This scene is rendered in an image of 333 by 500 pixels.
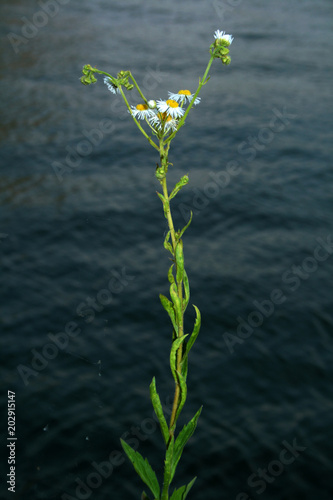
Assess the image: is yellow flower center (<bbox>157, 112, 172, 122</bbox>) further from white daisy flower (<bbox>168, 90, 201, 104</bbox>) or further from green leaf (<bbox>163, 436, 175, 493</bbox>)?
green leaf (<bbox>163, 436, 175, 493</bbox>)

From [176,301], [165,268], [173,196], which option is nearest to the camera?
[176,301]

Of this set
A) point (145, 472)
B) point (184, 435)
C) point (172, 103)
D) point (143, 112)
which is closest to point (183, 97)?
point (172, 103)

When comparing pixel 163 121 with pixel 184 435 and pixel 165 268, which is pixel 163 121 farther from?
pixel 165 268

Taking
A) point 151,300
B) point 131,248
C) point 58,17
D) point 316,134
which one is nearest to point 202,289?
point 151,300

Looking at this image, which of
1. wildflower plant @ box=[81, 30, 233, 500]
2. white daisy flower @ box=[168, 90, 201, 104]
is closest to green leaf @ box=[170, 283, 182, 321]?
wildflower plant @ box=[81, 30, 233, 500]

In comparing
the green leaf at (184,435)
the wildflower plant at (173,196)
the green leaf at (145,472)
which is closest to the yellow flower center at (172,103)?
the wildflower plant at (173,196)

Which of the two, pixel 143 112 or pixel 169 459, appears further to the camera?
pixel 169 459

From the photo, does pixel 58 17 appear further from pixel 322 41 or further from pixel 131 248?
pixel 131 248
